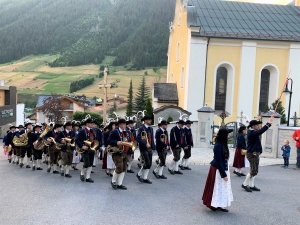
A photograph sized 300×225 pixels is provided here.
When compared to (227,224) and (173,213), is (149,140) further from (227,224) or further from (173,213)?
(227,224)

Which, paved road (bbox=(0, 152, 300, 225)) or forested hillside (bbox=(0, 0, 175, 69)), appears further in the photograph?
forested hillside (bbox=(0, 0, 175, 69))

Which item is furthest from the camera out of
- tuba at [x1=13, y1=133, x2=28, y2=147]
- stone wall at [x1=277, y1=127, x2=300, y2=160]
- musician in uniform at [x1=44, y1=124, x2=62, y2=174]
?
stone wall at [x1=277, y1=127, x2=300, y2=160]

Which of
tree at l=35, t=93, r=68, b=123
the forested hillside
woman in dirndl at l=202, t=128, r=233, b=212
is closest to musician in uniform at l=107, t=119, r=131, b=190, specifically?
woman in dirndl at l=202, t=128, r=233, b=212

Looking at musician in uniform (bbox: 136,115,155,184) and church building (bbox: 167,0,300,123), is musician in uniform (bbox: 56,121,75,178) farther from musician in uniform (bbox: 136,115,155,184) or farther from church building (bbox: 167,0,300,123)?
church building (bbox: 167,0,300,123)

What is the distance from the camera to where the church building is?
29.0 m

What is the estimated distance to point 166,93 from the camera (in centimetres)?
3291

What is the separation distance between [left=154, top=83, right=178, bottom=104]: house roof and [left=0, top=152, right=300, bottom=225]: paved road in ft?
68.5

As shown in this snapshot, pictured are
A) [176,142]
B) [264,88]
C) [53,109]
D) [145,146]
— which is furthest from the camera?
[53,109]

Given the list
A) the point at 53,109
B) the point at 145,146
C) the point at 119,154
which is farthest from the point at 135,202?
the point at 53,109

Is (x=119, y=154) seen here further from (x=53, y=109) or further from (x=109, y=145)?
(x=53, y=109)

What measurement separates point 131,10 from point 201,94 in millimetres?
151055

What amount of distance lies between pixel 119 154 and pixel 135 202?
1.65 m

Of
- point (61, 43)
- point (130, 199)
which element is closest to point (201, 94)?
point (130, 199)

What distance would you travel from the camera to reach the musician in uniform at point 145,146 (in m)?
9.98
